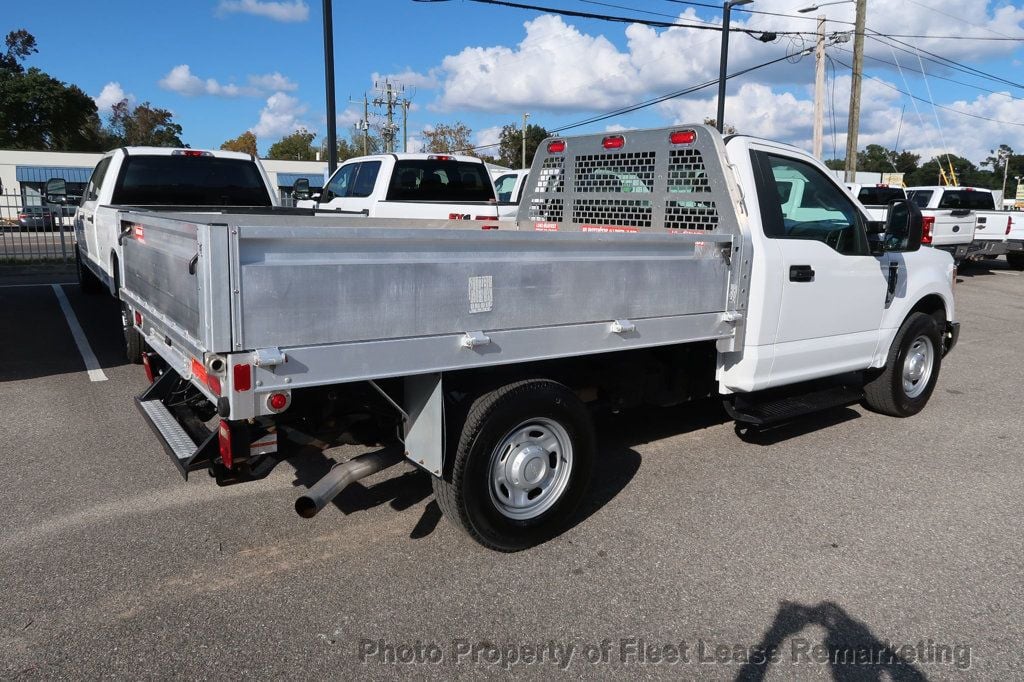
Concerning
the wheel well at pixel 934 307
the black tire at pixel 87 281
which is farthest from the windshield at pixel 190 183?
the wheel well at pixel 934 307

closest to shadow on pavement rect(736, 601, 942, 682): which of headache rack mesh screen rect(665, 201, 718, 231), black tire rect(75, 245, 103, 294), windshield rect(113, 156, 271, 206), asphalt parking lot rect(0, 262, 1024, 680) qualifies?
asphalt parking lot rect(0, 262, 1024, 680)

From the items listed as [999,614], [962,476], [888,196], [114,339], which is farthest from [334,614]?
[888,196]

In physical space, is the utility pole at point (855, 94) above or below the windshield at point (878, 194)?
above

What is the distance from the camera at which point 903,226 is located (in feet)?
17.2

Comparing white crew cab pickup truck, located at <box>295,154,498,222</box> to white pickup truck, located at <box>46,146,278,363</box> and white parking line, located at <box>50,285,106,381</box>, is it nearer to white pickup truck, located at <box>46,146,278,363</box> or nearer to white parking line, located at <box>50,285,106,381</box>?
white pickup truck, located at <box>46,146,278,363</box>

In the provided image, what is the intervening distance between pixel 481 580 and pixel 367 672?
0.83 metres

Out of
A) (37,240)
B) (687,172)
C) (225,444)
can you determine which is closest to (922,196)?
(687,172)

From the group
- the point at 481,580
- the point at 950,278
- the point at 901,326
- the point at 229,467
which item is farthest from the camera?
the point at 950,278

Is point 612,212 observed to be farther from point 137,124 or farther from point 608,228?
point 137,124

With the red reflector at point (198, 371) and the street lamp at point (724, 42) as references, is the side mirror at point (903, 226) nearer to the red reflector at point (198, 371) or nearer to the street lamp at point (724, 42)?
the red reflector at point (198, 371)

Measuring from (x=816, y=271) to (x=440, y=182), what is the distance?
728 cm

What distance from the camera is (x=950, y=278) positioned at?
21.8 ft

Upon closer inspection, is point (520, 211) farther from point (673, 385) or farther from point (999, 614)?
point (999, 614)

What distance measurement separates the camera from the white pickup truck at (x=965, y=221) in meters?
16.3
